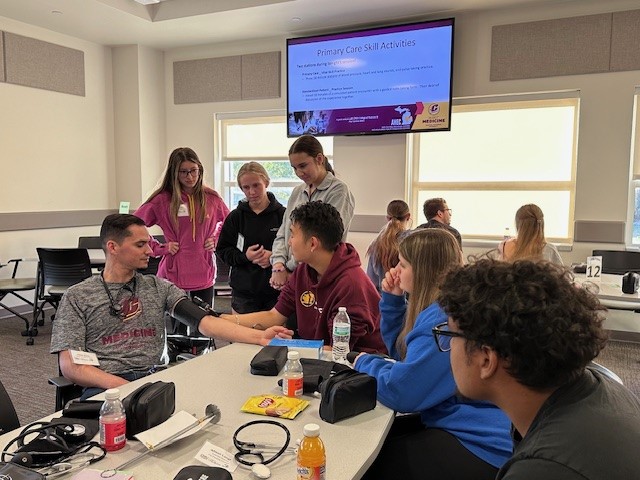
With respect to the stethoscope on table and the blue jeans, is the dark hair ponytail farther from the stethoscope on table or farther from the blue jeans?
the stethoscope on table

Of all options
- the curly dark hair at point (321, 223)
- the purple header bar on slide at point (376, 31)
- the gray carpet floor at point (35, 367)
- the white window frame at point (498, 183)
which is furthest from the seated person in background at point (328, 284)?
the purple header bar on slide at point (376, 31)

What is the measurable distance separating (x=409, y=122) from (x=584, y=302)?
4.60 meters

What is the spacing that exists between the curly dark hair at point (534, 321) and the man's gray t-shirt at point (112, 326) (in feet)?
5.39

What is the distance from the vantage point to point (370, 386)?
1560 millimetres

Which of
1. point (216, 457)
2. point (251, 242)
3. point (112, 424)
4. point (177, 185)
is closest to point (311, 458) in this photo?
point (216, 457)

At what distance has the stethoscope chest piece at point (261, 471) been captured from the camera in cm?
118

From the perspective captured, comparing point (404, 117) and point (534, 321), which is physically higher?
point (404, 117)

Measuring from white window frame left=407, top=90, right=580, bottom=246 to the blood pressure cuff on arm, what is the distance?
3.75 m

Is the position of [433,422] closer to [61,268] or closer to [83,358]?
[83,358]

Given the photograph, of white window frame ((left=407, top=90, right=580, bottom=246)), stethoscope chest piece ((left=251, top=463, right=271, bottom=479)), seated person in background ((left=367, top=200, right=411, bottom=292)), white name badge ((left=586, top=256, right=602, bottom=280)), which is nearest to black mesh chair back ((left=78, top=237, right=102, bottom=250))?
seated person in background ((left=367, top=200, right=411, bottom=292))

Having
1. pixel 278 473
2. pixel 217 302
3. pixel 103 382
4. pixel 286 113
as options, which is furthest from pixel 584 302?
pixel 217 302

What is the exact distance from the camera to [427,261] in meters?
1.82

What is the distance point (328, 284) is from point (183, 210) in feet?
5.37

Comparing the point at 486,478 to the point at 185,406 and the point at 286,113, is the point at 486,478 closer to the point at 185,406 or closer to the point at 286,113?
the point at 185,406
